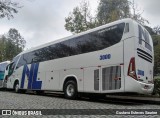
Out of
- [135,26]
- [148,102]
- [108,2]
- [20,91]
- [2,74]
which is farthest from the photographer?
[108,2]

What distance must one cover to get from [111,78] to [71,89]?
3.36 metres

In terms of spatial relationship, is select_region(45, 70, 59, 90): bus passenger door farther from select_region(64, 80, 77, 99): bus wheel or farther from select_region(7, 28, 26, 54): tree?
select_region(7, 28, 26, 54): tree

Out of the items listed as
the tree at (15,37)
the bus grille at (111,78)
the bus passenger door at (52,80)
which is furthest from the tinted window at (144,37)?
the tree at (15,37)

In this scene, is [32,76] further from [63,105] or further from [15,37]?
[15,37]

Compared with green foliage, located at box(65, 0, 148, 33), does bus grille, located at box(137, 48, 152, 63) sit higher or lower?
A: lower

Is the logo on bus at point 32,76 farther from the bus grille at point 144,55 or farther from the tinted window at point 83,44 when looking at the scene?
the bus grille at point 144,55

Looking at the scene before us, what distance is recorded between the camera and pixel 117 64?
41.4ft

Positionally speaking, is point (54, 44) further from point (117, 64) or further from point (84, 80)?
point (117, 64)

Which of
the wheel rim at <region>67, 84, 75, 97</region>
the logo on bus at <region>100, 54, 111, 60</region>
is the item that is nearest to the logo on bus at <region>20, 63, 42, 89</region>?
the wheel rim at <region>67, 84, 75, 97</region>

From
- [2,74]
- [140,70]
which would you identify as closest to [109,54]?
[140,70]

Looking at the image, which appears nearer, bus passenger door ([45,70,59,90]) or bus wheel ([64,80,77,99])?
bus wheel ([64,80,77,99])

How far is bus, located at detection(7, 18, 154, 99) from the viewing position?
40.3 feet

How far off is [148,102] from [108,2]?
29582mm

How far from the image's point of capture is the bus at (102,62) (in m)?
12.3
